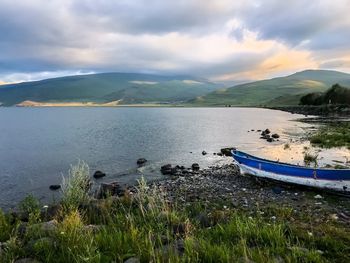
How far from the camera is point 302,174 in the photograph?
23.0m

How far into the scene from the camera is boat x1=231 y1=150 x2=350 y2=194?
21.1m

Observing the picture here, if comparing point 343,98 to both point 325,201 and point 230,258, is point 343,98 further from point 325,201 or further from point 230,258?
point 230,258

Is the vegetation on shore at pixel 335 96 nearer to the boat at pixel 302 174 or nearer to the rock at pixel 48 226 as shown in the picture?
the boat at pixel 302 174

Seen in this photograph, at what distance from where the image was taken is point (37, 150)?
5419 cm

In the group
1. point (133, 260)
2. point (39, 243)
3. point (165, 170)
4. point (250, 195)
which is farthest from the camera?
point (165, 170)

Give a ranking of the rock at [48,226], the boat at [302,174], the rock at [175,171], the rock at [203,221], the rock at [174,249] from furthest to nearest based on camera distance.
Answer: the rock at [175,171] < the boat at [302,174] < the rock at [203,221] < the rock at [48,226] < the rock at [174,249]

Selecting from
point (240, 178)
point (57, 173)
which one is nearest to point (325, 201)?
point (240, 178)

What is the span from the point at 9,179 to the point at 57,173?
467 cm

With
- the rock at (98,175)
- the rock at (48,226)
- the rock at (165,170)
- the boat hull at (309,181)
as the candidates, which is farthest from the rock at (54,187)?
the rock at (48,226)

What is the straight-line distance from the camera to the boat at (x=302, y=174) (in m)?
21.1

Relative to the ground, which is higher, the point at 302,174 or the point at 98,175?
the point at 302,174

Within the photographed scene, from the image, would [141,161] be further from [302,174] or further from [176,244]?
[176,244]

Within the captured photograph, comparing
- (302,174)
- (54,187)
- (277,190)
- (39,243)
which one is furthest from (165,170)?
(39,243)

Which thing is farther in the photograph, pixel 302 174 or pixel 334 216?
pixel 302 174
